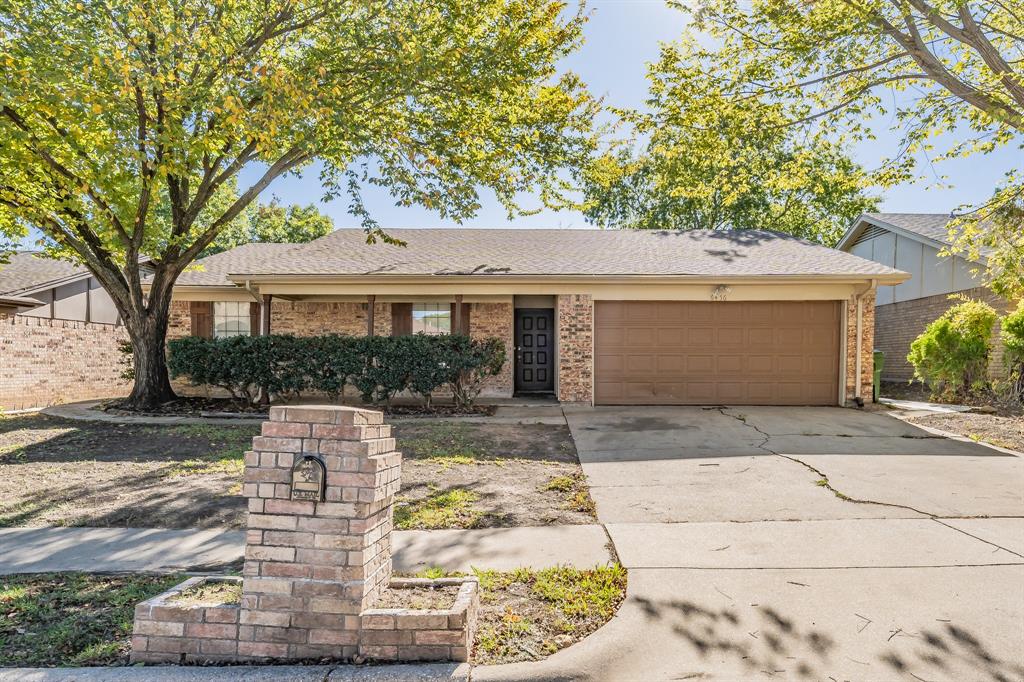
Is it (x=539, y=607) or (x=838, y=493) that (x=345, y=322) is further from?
(x=539, y=607)

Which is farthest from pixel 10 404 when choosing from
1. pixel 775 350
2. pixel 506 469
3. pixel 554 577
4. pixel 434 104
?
pixel 775 350

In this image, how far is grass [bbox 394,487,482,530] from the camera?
4.61 metres

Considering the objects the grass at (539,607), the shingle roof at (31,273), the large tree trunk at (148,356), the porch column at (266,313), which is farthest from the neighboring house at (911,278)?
the shingle roof at (31,273)

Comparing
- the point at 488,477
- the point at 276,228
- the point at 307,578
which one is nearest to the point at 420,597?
the point at 307,578

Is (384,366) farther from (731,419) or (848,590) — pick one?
(848,590)

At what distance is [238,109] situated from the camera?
297 inches

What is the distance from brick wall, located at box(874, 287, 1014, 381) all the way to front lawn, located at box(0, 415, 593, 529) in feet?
37.2

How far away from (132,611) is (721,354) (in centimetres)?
1058

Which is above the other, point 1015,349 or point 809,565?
point 1015,349

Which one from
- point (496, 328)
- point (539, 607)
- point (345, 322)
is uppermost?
point (345, 322)

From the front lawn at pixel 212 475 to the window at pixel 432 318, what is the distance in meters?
3.89

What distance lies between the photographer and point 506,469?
657cm

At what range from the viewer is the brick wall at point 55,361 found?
37.9 ft

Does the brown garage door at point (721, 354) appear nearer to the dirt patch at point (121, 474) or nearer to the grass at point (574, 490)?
the grass at point (574, 490)
